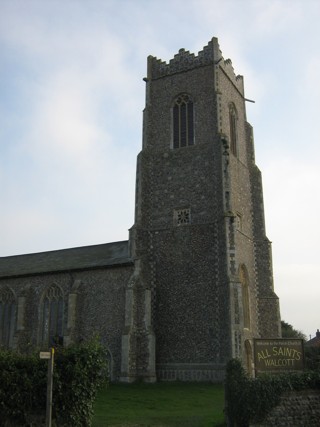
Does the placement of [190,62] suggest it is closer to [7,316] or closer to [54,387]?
[7,316]

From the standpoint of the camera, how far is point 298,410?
41.2 feet

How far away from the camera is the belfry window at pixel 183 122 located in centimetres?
2802

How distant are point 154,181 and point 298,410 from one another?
17.4 meters

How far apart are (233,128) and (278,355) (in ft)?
61.3

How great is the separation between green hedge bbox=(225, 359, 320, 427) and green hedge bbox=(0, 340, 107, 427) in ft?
12.4

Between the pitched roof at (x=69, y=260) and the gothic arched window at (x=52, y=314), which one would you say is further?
the gothic arched window at (x=52, y=314)

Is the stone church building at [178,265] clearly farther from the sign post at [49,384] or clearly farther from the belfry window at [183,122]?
the sign post at [49,384]

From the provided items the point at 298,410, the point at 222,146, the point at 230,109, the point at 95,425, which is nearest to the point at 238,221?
the point at 222,146

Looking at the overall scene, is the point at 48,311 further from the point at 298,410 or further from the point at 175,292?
the point at 298,410

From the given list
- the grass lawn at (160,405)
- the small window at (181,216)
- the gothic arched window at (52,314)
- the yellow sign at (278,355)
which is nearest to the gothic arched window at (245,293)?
the small window at (181,216)

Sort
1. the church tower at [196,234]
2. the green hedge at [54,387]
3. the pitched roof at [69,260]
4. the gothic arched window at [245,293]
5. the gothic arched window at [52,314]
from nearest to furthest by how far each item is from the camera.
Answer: the green hedge at [54,387]
the church tower at [196,234]
the gothic arched window at [245,293]
the pitched roof at [69,260]
the gothic arched window at [52,314]

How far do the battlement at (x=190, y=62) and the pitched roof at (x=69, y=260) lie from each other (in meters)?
11.6

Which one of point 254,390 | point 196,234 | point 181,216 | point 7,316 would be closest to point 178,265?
point 196,234

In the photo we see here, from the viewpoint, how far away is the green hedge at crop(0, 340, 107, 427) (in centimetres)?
1130
